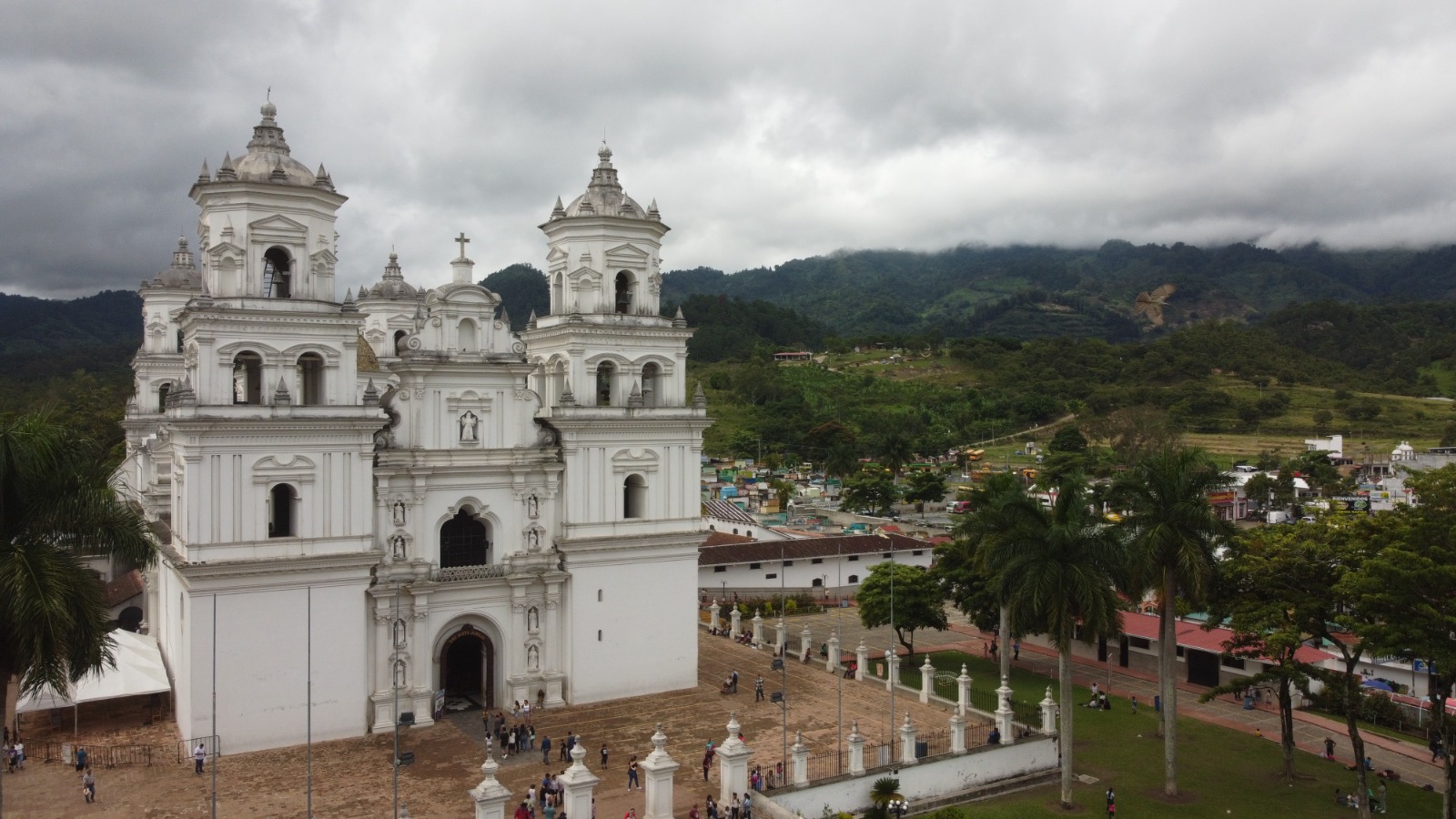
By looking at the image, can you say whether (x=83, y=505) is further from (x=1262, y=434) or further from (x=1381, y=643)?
(x=1262, y=434)

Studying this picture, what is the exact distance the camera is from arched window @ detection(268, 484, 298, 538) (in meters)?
24.5

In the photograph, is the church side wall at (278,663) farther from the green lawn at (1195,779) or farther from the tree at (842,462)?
the tree at (842,462)

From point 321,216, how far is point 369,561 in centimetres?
839

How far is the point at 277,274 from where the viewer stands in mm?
25234

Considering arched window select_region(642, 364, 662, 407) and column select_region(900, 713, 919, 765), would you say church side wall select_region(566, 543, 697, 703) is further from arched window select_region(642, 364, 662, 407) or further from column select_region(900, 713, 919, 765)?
column select_region(900, 713, 919, 765)

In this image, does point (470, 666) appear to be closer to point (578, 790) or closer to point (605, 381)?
point (605, 381)

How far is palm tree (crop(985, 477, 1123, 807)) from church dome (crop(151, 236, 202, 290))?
2926 cm

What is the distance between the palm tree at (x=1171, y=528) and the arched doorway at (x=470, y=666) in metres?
16.1

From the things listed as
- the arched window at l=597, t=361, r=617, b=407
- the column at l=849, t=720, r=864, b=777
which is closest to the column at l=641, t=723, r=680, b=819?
the column at l=849, t=720, r=864, b=777

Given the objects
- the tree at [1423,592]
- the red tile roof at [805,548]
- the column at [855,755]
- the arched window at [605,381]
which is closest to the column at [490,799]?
the column at [855,755]

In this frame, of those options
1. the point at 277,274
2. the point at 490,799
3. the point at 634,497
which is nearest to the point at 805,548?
the point at 634,497

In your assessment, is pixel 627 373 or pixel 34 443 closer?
pixel 34 443

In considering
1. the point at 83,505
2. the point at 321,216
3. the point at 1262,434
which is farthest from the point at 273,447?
the point at 1262,434

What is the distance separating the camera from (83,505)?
45.0 feet
